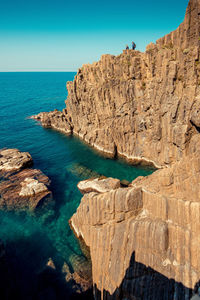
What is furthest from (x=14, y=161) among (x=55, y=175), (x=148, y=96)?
(x=148, y=96)

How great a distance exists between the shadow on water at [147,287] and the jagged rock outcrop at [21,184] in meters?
21.0

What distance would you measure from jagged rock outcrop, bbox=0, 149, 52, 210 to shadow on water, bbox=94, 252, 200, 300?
21.0m

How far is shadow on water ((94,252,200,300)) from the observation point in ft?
42.0

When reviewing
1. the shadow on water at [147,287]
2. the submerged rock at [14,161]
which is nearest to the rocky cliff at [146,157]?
the shadow on water at [147,287]

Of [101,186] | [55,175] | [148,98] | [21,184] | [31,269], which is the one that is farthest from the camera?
[55,175]

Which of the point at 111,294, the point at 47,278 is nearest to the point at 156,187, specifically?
the point at 111,294

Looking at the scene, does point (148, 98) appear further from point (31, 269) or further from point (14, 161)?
point (31, 269)

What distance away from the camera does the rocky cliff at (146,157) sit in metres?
14.4

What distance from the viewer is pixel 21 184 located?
120 feet

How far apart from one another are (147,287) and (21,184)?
2991 centimetres

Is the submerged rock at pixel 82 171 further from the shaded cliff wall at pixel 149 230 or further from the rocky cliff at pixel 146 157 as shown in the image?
the shaded cliff wall at pixel 149 230

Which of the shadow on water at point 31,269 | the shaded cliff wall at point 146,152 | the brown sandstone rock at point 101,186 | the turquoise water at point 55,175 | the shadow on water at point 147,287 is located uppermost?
the shaded cliff wall at point 146,152

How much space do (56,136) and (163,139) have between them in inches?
1570

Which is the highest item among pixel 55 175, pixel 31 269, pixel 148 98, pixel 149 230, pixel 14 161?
pixel 148 98
